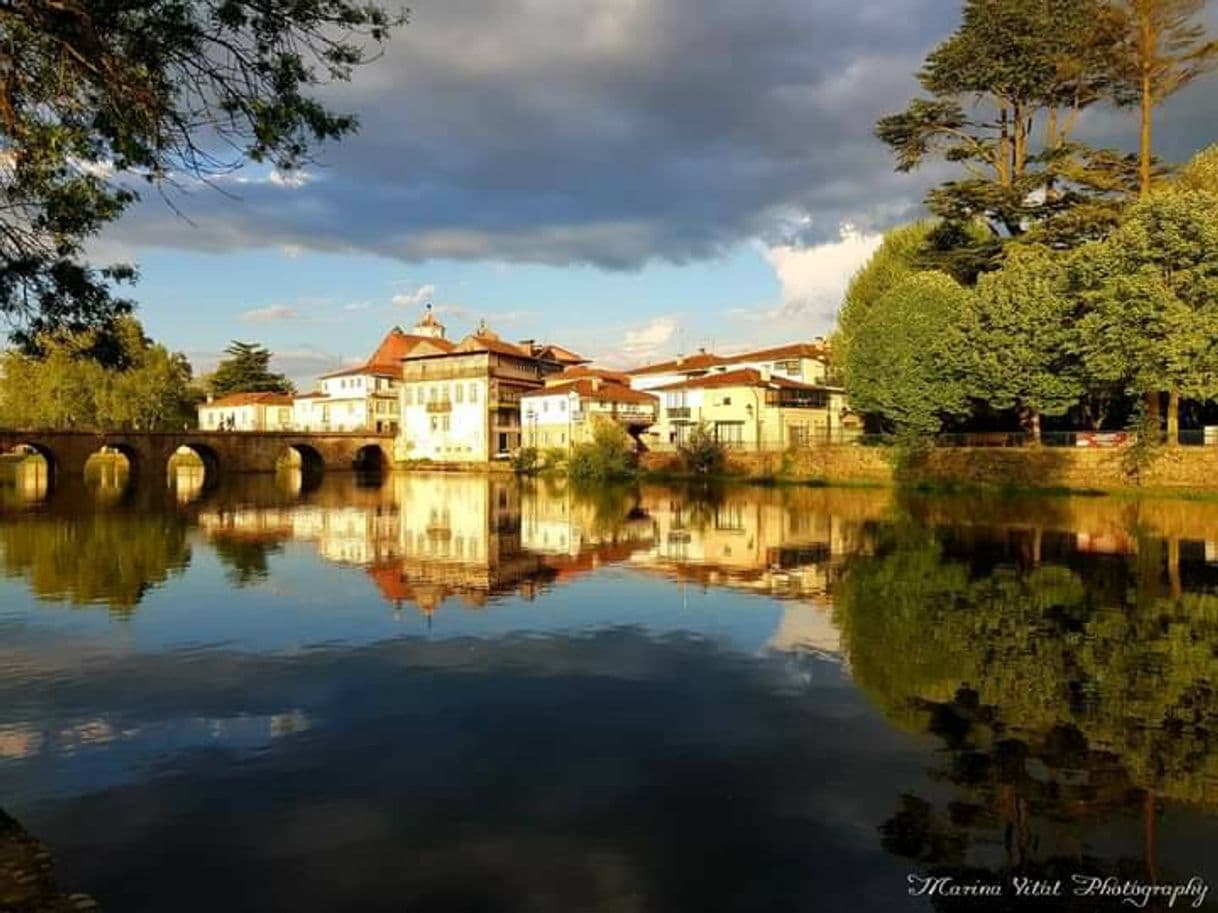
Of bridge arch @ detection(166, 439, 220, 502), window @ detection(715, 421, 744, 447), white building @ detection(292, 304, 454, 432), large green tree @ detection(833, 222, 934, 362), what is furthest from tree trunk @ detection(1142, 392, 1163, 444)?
white building @ detection(292, 304, 454, 432)

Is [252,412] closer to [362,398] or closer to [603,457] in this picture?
[362,398]

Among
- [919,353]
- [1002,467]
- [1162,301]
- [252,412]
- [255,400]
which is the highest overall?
[255,400]

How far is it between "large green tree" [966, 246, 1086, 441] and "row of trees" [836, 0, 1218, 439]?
8cm

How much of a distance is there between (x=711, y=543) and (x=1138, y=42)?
129 ft

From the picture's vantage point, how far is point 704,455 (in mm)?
66812

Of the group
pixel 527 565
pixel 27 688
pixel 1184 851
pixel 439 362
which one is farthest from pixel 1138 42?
pixel 439 362

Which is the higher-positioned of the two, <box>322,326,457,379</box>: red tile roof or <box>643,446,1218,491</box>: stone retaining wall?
<box>322,326,457,379</box>: red tile roof

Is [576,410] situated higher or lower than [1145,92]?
lower

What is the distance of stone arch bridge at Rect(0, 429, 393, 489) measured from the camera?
73188mm

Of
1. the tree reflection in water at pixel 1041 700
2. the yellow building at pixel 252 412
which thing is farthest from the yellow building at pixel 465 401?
the tree reflection in water at pixel 1041 700

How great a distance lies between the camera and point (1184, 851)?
7574 millimetres

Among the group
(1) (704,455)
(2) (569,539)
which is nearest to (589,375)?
(1) (704,455)

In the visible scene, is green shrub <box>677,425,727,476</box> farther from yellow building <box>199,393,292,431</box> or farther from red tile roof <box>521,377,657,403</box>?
yellow building <box>199,393,292,431</box>

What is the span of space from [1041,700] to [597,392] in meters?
71.5
